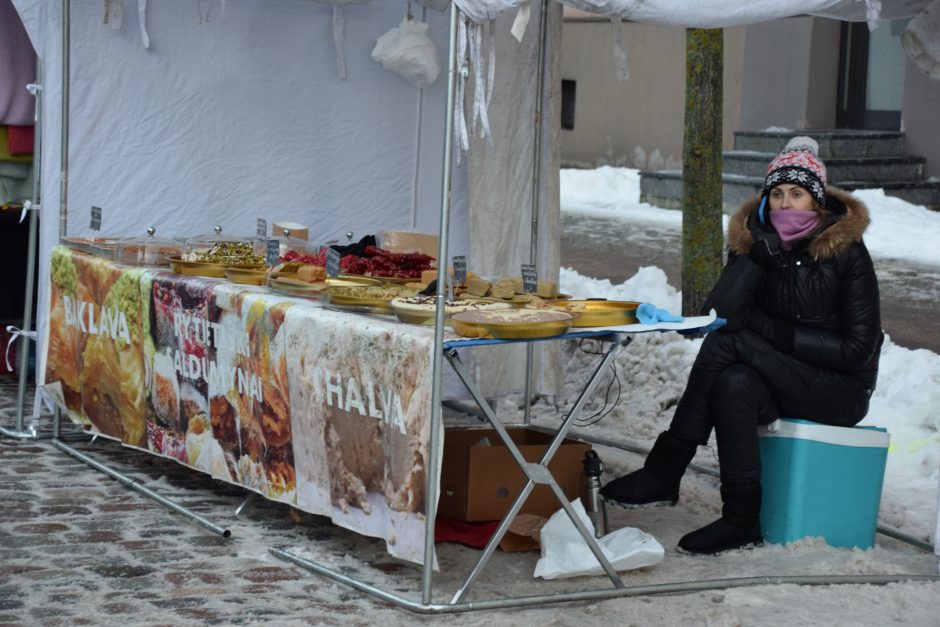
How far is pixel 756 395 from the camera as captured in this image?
4902 mm

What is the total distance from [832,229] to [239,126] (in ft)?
11.1

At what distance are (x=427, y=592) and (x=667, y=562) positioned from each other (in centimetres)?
105

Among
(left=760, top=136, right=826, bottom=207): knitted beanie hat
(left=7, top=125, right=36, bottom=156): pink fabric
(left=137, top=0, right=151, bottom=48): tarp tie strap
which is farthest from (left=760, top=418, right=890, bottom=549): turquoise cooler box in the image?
(left=7, top=125, right=36, bottom=156): pink fabric

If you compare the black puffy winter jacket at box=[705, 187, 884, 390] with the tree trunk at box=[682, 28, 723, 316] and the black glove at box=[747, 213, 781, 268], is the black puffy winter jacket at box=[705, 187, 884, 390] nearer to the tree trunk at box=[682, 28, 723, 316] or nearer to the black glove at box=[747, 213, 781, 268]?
the black glove at box=[747, 213, 781, 268]

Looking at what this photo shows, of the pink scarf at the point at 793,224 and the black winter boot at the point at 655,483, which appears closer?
the pink scarf at the point at 793,224

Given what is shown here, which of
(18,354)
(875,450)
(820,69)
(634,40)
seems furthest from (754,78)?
(875,450)

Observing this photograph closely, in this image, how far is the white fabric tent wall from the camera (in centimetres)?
661

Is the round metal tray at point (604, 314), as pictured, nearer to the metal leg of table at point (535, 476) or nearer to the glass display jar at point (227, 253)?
the metal leg of table at point (535, 476)

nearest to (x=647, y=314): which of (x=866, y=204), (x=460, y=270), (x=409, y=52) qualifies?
(x=460, y=270)

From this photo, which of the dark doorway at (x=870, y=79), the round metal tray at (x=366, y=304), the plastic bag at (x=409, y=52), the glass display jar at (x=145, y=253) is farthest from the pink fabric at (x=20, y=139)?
the dark doorway at (x=870, y=79)

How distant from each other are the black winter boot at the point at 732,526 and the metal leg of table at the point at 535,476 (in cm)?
56

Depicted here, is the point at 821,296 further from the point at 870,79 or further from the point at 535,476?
the point at 870,79

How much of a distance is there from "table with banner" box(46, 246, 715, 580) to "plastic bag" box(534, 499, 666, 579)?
474 millimetres

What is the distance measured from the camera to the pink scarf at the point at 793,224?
197 inches
